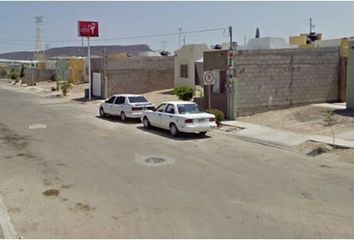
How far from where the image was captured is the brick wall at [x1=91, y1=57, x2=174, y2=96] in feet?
123

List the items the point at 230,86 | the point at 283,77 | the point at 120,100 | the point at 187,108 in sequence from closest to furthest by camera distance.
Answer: the point at 187,108 → the point at 230,86 → the point at 283,77 → the point at 120,100

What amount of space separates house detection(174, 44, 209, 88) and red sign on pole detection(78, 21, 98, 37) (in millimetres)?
7962

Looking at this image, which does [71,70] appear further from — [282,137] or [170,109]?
[282,137]

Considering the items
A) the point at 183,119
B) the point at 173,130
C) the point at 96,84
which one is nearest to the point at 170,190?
the point at 183,119

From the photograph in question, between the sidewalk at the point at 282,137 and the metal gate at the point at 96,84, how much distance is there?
21.6m

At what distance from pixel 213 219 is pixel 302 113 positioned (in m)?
14.5

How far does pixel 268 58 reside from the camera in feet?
72.2

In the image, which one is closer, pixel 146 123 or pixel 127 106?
pixel 146 123

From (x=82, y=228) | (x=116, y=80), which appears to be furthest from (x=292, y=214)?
(x=116, y=80)

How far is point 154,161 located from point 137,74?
27.8m

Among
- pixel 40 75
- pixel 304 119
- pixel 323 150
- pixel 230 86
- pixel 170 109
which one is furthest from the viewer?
pixel 40 75

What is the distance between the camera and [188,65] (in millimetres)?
38750

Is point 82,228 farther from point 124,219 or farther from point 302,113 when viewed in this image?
point 302,113

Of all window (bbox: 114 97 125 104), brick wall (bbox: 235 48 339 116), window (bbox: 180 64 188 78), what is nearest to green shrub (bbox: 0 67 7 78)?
window (bbox: 180 64 188 78)
